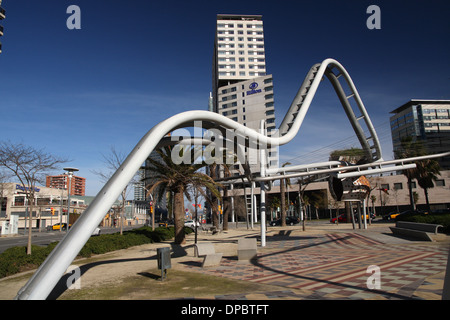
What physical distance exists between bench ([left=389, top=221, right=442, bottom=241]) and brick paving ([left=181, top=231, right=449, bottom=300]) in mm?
2338

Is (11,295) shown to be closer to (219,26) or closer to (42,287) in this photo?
(42,287)

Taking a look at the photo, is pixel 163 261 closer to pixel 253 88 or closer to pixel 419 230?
pixel 419 230

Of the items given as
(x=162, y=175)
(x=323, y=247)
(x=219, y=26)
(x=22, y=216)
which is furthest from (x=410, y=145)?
(x=219, y=26)

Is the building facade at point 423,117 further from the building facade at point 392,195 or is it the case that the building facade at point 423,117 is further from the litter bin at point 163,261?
the litter bin at point 163,261

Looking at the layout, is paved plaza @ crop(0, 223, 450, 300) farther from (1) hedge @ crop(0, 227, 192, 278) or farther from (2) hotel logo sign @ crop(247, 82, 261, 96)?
(2) hotel logo sign @ crop(247, 82, 261, 96)

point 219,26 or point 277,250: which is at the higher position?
point 219,26

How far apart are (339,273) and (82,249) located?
13.1 m

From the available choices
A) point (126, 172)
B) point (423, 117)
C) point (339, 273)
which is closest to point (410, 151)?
point (339, 273)

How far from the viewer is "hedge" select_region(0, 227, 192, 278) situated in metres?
11.7

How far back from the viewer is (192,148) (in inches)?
861

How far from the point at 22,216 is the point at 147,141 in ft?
257

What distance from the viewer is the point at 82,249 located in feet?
52.1

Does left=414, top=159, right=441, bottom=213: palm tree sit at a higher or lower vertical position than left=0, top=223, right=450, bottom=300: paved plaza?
higher

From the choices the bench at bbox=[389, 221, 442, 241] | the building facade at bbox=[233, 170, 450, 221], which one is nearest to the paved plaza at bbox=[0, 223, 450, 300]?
the bench at bbox=[389, 221, 442, 241]
